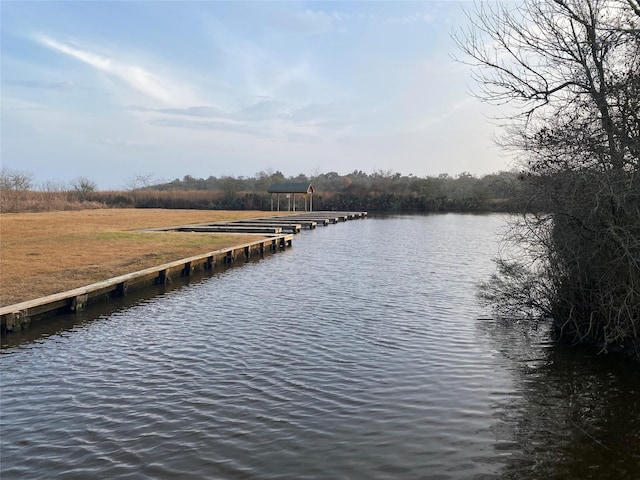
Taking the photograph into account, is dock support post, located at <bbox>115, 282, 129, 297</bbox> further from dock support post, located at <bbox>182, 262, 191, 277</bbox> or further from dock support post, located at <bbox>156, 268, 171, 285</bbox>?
dock support post, located at <bbox>182, 262, 191, 277</bbox>

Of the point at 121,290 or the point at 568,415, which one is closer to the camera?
the point at 568,415

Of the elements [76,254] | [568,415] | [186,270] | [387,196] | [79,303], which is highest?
[387,196]

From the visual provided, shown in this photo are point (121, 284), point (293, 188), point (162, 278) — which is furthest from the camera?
point (293, 188)

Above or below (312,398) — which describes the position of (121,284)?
above

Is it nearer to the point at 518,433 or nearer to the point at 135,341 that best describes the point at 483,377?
the point at 518,433

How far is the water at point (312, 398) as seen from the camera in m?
4.41

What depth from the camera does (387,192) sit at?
6644 centimetres

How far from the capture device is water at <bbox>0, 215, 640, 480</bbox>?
4.41 m

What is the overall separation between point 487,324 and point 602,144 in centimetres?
402

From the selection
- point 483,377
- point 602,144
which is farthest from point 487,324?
point 602,144

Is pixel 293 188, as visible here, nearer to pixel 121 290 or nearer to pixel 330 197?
pixel 330 197

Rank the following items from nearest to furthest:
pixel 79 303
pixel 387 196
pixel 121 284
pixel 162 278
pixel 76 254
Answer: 1. pixel 79 303
2. pixel 121 284
3. pixel 162 278
4. pixel 76 254
5. pixel 387 196

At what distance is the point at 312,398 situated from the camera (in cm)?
579

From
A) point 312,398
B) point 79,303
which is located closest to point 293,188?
point 79,303
